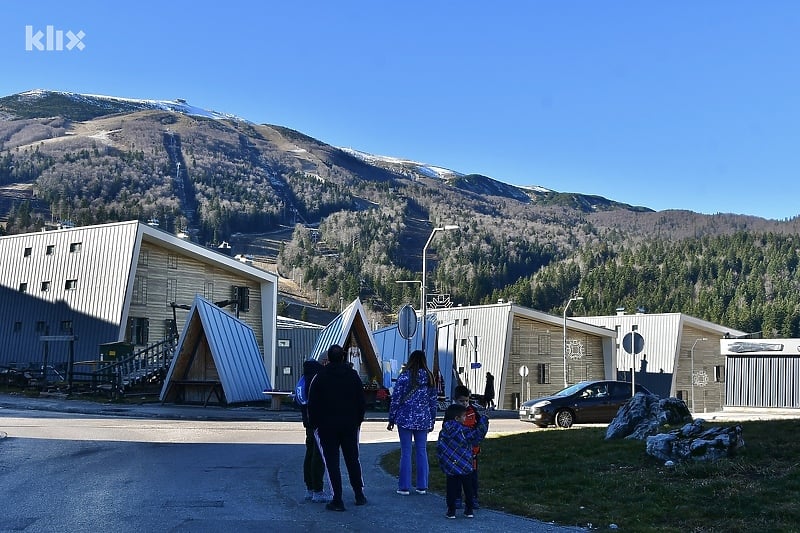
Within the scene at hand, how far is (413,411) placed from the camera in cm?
1150

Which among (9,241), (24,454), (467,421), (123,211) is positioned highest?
(123,211)

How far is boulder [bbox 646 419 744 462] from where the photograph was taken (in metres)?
12.3

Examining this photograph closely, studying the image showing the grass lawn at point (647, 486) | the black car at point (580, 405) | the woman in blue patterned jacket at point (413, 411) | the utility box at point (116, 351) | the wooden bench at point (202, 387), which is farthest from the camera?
the utility box at point (116, 351)

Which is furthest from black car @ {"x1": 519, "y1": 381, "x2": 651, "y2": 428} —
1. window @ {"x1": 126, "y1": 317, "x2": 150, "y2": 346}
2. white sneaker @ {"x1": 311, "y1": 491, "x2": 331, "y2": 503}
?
window @ {"x1": 126, "y1": 317, "x2": 150, "y2": 346}

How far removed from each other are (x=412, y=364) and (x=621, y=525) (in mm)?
3489

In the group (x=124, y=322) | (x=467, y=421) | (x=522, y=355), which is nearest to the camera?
(x=467, y=421)

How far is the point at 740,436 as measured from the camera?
40.9 feet

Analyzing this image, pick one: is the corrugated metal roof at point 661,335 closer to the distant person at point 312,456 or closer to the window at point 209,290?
the window at point 209,290

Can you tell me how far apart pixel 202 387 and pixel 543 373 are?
1328 inches

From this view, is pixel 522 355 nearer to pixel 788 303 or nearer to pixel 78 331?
pixel 78 331

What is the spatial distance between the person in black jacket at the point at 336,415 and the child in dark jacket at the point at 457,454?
1.05 m

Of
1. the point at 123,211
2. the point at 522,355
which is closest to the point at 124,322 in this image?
the point at 522,355

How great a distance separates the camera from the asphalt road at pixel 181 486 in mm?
9305

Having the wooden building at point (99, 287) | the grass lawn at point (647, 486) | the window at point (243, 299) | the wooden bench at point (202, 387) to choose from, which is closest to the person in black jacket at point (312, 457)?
the grass lawn at point (647, 486)
